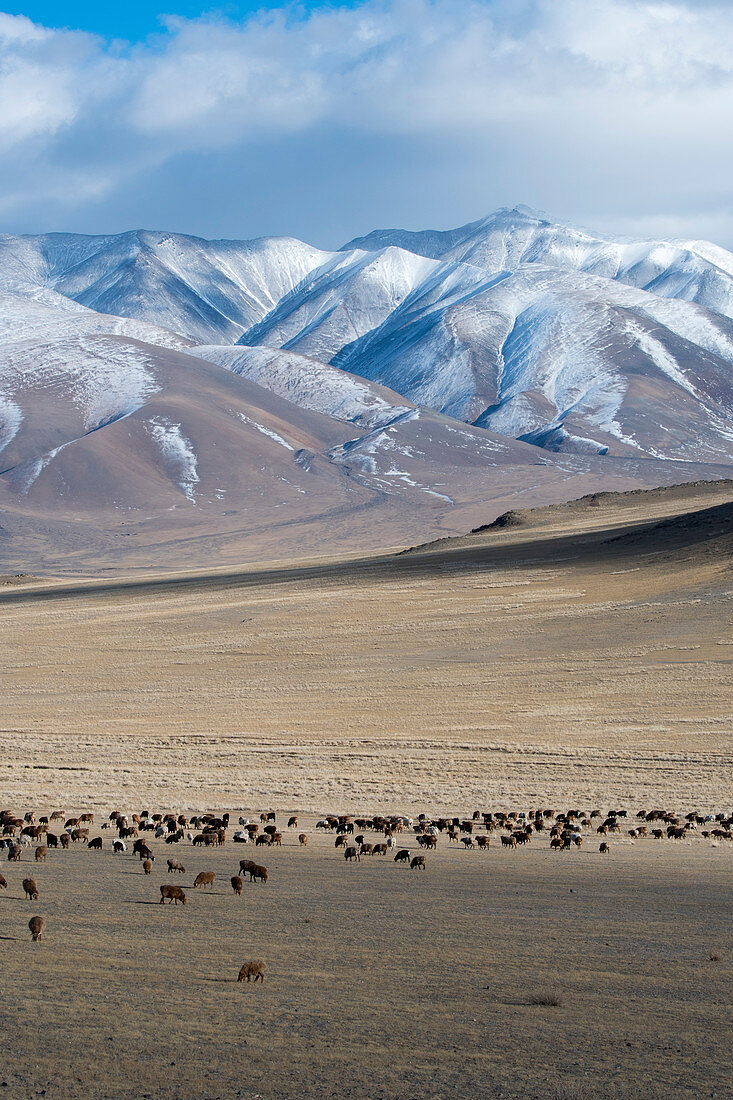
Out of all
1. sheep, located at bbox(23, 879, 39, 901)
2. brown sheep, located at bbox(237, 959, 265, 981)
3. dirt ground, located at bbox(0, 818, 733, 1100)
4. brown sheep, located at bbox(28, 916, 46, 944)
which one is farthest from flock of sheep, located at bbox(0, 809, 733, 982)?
brown sheep, located at bbox(237, 959, 265, 981)

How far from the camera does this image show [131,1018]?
1080 cm

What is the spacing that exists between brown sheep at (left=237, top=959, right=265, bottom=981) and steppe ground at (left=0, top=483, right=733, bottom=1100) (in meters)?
0.18

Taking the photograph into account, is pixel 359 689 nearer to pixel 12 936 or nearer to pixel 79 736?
pixel 79 736

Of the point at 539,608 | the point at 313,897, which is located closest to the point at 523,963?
the point at 313,897

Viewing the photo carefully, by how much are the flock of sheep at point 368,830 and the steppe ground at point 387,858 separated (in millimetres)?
523

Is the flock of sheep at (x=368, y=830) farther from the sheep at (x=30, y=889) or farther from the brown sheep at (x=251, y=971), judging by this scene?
the brown sheep at (x=251, y=971)

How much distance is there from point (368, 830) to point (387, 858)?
4183 mm

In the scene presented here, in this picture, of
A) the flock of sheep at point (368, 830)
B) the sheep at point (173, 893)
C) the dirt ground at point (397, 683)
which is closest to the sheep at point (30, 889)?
the sheep at point (173, 893)

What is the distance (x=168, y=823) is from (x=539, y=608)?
4723 cm

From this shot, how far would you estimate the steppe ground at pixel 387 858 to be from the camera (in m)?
10.1

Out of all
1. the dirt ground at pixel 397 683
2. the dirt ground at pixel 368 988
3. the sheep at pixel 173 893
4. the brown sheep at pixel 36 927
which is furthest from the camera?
the dirt ground at pixel 397 683

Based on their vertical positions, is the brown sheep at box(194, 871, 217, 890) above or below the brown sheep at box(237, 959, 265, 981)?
below

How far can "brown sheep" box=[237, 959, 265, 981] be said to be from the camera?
12156 millimetres

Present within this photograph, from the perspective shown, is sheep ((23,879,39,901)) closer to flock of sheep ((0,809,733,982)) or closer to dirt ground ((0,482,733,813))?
flock of sheep ((0,809,733,982))
